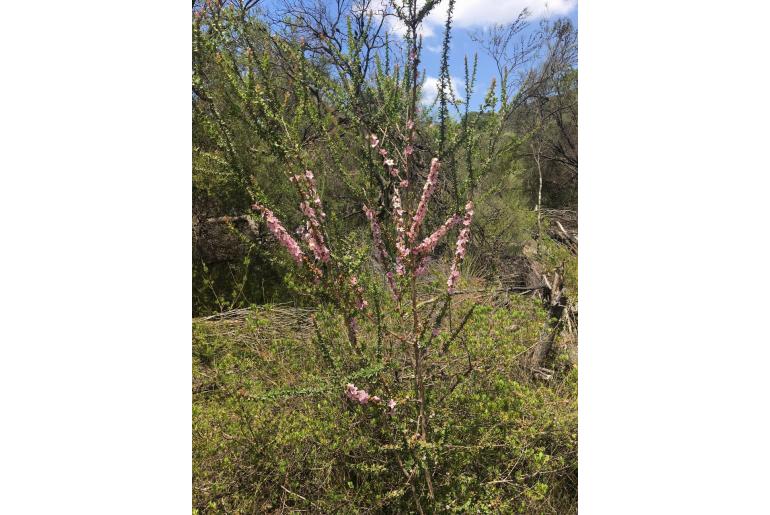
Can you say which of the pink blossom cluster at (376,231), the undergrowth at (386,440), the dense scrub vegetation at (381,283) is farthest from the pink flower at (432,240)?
the undergrowth at (386,440)

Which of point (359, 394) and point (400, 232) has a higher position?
point (400, 232)

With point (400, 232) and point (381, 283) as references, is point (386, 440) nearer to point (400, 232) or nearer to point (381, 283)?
point (381, 283)

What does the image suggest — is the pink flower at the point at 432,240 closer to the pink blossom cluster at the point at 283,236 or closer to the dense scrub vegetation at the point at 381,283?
the dense scrub vegetation at the point at 381,283

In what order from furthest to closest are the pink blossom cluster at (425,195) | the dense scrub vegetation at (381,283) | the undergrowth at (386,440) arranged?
1. the undergrowth at (386,440)
2. the dense scrub vegetation at (381,283)
3. the pink blossom cluster at (425,195)

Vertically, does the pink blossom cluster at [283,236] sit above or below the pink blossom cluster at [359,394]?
above

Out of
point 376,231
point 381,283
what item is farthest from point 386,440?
point 376,231

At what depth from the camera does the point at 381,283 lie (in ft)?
4.62

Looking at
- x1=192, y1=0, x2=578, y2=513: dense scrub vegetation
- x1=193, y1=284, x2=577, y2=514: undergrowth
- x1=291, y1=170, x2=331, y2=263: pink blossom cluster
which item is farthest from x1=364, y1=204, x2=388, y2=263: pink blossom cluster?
x1=193, y1=284, x2=577, y2=514: undergrowth

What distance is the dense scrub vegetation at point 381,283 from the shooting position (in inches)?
45.1

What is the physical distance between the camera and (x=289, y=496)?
1468 mm
